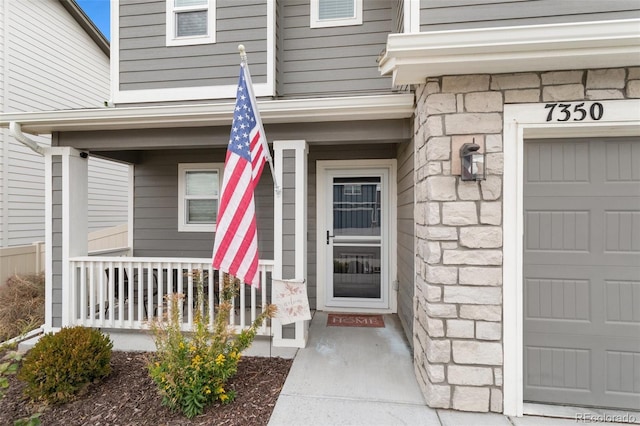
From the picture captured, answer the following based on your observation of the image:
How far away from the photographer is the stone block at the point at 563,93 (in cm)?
225

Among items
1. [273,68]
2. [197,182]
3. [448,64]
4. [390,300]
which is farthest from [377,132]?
[197,182]

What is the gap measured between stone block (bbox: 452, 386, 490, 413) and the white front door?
210 cm

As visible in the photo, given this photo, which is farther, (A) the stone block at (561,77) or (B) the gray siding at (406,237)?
(B) the gray siding at (406,237)

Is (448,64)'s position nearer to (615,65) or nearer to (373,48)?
(615,65)

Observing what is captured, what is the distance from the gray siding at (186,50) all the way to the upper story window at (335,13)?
68 centimetres

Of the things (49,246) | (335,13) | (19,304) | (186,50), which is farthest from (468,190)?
(19,304)

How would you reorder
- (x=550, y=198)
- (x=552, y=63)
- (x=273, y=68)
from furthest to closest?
(x=273, y=68) → (x=550, y=198) → (x=552, y=63)

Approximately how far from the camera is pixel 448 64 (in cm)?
222

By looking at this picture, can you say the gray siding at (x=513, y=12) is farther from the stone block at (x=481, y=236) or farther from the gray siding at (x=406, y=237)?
the stone block at (x=481, y=236)

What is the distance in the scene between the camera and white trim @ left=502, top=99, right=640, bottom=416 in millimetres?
2283

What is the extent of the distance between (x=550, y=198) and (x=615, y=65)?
3.30 feet

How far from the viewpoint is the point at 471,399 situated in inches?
90.9

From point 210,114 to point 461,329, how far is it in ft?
9.92

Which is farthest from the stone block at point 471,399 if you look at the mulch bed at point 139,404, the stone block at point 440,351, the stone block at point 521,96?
the stone block at point 521,96
